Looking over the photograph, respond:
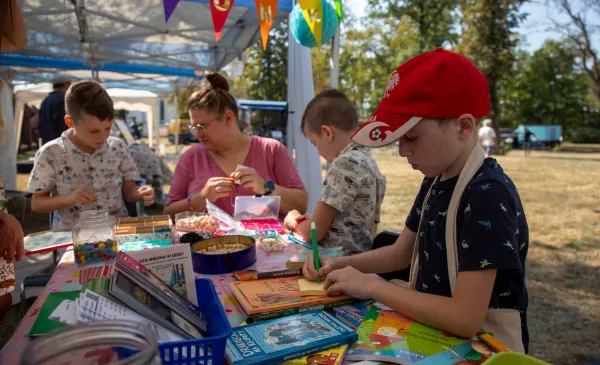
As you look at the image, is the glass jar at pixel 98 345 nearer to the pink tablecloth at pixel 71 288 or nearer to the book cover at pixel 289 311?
the pink tablecloth at pixel 71 288

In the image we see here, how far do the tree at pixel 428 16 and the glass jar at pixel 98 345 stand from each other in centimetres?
2785

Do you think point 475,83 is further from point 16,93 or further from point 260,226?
point 16,93

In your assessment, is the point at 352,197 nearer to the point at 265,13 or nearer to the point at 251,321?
the point at 251,321

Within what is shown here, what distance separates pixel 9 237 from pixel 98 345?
43.0 inches

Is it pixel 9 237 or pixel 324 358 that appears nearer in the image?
pixel 324 358

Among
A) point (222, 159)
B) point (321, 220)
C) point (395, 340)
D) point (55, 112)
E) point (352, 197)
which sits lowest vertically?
point (395, 340)

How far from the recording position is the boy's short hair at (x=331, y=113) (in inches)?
87.6

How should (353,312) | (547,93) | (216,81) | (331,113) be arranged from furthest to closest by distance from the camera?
(547,93) → (216,81) → (331,113) → (353,312)

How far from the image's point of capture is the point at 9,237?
56.1 inches

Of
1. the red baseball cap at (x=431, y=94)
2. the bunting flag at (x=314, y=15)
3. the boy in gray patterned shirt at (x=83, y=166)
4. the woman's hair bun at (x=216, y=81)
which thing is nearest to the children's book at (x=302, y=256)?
the red baseball cap at (x=431, y=94)

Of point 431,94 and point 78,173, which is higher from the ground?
point 431,94

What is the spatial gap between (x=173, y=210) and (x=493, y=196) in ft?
6.94

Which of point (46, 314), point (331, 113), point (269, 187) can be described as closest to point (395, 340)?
point (46, 314)

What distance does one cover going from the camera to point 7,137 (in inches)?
320
